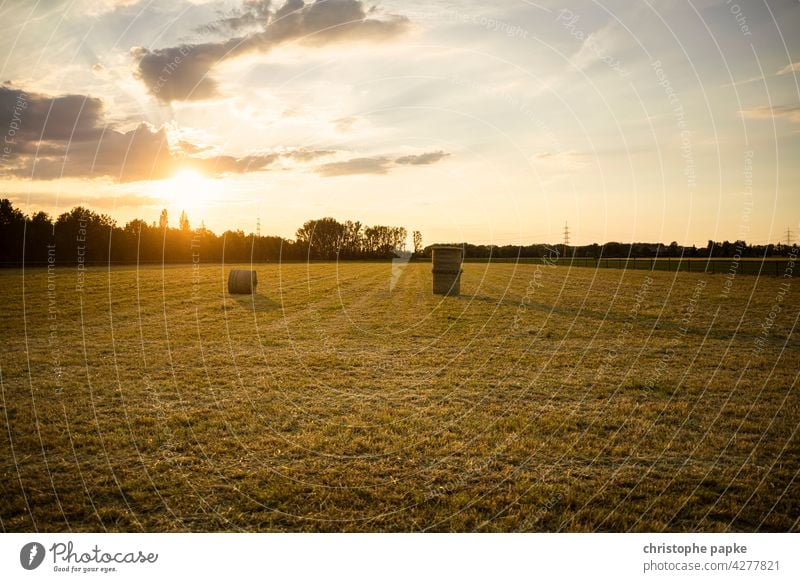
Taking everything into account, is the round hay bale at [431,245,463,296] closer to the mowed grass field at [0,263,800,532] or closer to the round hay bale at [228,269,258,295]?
the round hay bale at [228,269,258,295]

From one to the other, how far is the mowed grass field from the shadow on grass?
4.62 metres

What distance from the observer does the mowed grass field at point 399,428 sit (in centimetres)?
528

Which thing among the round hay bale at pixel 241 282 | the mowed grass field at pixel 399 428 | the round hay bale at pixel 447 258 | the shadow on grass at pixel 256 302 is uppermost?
the round hay bale at pixel 447 258

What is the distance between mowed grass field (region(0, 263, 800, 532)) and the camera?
208 inches

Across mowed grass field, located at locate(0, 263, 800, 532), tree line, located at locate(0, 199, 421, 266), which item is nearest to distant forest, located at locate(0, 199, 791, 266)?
tree line, located at locate(0, 199, 421, 266)

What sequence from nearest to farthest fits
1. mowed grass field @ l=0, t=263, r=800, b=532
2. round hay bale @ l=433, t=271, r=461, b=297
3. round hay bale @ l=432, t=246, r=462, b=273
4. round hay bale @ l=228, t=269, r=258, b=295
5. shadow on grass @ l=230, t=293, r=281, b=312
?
mowed grass field @ l=0, t=263, r=800, b=532, shadow on grass @ l=230, t=293, r=281, b=312, round hay bale @ l=228, t=269, r=258, b=295, round hay bale @ l=432, t=246, r=462, b=273, round hay bale @ l=433, t=271, r=461, b=297

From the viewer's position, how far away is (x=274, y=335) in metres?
15.3

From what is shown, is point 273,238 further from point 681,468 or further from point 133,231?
point 681,468

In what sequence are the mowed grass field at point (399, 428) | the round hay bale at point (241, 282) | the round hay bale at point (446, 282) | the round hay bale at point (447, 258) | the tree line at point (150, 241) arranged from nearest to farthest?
the mowed grass field at point (399, 428) < the round hay bale at point (241, 282) < the round hay bale at point (447, 258) < the round hay bale at point (446, 282) < the tree line at point (150, 241)

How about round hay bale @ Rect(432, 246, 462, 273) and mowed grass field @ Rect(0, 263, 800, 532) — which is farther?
round hay bale @ Rect(432, 246, 462, 273)

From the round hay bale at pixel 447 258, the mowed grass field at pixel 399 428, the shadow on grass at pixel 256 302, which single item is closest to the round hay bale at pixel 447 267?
the round hay bale at pixel 447 258

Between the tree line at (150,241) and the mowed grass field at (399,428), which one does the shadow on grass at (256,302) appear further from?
the tree line at (150,241)

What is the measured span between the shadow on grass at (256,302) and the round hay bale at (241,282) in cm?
30
